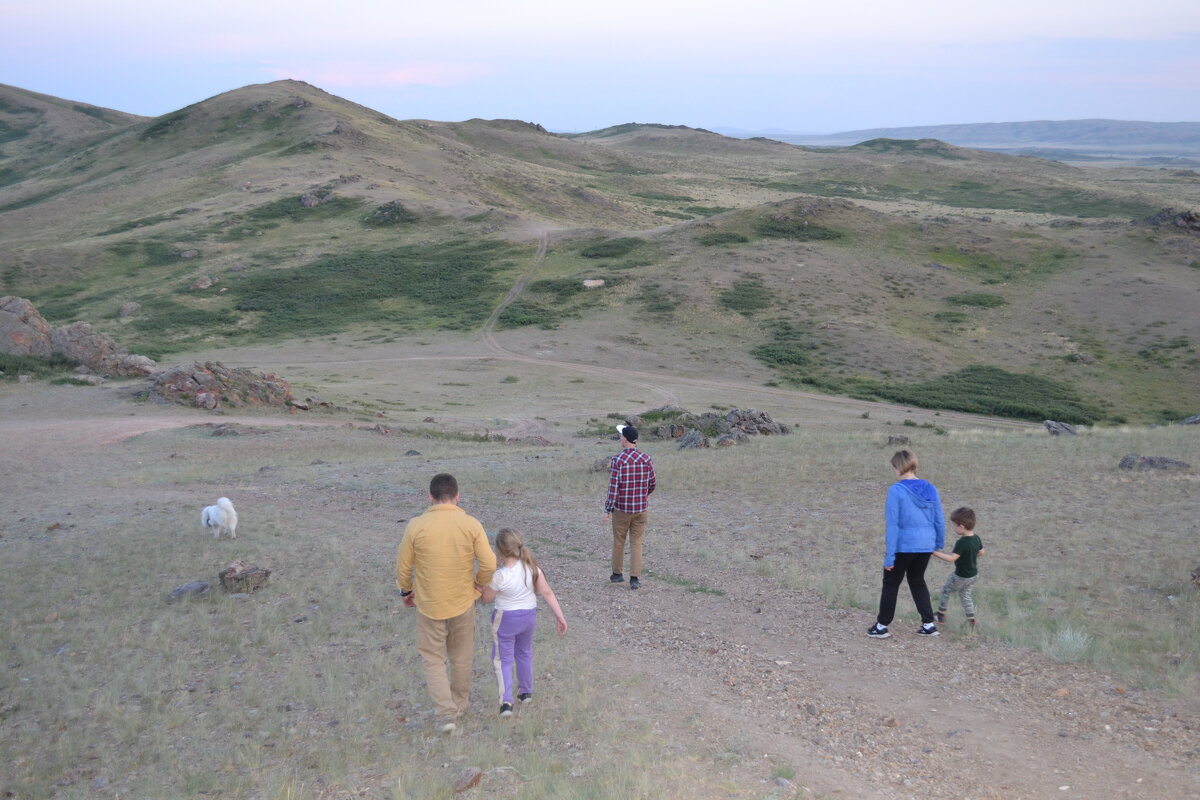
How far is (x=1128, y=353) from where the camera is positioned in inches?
1729

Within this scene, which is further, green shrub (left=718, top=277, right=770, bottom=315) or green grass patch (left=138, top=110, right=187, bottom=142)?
green grass patch (left=138, top=110, right=187, bottom=142)

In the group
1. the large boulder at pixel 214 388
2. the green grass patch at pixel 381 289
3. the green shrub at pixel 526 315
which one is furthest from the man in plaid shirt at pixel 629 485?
the green grass patch at pixel 381 289

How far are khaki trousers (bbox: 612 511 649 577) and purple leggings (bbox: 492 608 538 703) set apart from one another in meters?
3.30

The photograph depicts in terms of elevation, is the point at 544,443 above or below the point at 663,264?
below

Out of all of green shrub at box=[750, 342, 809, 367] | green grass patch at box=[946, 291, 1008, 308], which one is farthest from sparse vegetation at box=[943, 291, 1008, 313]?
green shrub at box=[750, 342, 809, 367]

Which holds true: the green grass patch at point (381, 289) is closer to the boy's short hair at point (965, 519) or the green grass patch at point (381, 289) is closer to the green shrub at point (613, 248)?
the green shrub at point (613, 248)

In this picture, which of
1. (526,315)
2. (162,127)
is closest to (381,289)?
(526,315)

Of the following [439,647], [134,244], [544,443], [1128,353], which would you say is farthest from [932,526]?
[134,244]

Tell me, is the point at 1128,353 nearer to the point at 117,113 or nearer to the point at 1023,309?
the point at 1023,309

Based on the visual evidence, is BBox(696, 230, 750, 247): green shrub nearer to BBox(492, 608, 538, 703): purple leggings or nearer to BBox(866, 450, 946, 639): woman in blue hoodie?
BBox(866, 450, 946, 639): woman in blue hoodie

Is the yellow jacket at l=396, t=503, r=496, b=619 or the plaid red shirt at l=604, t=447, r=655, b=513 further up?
the yellow jacket at l=396, t=503, r=496, b=619

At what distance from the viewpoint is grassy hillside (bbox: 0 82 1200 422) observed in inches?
1704

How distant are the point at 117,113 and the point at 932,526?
178 m

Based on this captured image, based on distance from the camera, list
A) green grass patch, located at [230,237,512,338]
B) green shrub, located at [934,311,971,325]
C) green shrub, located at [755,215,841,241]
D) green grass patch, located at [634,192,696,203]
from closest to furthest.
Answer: green shrub, located at [934,311,971,325] → green grass patch, located at [230,237,512,338] → green shrub, located at [755,215,841,241] → green grass patch, located at [634,192,696,203]
